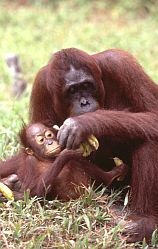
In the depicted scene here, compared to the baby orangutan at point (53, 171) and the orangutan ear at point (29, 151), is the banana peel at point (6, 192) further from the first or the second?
the orangutan ear at point (29, 151)

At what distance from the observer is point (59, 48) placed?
938 cm

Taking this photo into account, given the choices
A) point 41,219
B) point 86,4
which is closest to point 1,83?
point 41,219

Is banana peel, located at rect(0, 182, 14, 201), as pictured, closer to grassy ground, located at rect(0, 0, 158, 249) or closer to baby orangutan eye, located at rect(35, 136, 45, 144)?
grassy ground, located at rect(0, 0, 158, 249)

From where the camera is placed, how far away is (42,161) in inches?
169

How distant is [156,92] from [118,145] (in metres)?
0.46

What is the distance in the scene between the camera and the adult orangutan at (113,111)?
3.92m

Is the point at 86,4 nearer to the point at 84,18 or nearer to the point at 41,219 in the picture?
the point at 84,18

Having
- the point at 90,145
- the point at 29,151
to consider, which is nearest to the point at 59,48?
the point at 29,151

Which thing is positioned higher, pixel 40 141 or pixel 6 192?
pixel 40 141

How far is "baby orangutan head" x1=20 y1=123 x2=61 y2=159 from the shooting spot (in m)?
4.22

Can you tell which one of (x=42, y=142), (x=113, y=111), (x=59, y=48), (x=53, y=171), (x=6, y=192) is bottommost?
(x=6, y=192)

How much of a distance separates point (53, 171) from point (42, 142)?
276 mm

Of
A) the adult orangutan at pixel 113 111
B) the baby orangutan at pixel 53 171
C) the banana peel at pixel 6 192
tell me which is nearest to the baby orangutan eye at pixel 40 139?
the baby orangutan at pixel 53 171

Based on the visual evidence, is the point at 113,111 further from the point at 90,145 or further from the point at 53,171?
the point at 53,171
